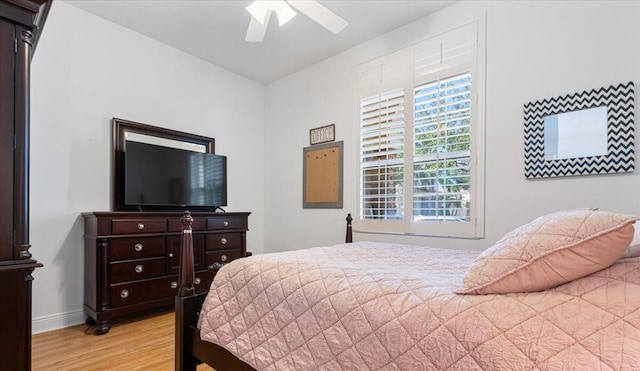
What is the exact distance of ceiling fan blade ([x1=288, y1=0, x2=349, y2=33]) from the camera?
6.80ft

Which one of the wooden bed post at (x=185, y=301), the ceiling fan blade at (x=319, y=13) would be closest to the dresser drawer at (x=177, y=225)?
the wooden bed post at (x=185, y=301)

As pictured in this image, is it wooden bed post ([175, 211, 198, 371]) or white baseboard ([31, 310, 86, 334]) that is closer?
wooden bed post ([175, 211, 198, 371])

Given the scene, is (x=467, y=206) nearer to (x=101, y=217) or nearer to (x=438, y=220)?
(x=438, y=220)

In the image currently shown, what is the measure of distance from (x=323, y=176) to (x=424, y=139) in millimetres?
1271

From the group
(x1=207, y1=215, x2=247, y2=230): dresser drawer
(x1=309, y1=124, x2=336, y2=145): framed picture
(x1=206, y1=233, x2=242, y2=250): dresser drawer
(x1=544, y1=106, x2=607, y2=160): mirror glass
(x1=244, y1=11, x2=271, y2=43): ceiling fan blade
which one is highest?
(x1=244, y1=11, x2=271, y2=43): ceiling fan blade

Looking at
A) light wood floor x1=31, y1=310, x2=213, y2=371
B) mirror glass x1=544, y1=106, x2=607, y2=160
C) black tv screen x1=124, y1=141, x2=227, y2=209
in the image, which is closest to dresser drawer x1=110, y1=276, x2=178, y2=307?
light wood floor x1=31, y1=310, x2=213, y2=371

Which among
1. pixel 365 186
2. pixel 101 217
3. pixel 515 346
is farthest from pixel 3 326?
pixel 365 186

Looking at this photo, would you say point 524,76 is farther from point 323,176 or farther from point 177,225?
point 177,225

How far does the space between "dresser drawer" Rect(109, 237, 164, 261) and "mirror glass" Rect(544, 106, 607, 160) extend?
320 centimetres

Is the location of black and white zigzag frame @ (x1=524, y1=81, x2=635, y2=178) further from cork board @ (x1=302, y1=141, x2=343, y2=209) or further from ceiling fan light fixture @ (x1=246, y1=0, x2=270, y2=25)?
ceiling fan light fixture @ (x1=246, y1=0, x2=270, y2=25)

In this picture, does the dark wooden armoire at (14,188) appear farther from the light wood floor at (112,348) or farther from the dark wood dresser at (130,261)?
the dark wood dresser at (130,261)

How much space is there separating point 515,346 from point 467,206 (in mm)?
2042

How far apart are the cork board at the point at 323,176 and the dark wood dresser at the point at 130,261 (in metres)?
1.29

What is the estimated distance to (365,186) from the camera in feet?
11.3
